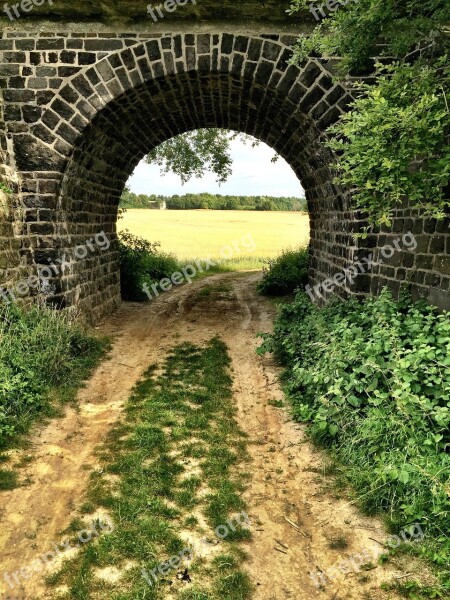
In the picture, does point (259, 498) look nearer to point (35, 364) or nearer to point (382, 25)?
point (35, 364)

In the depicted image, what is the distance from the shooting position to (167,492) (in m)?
4.12

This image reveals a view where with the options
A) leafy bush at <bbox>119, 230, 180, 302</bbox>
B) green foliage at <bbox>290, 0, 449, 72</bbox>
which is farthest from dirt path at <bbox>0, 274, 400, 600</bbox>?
leafy bush at <bbox>119, 230, 180, 302</bbox>

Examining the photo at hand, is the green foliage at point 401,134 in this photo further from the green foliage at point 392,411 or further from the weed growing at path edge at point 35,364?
the weed growing at path edge at point 35,364

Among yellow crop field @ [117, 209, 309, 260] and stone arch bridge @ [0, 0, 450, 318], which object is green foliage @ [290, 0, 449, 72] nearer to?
stone arch bridge @ [0, 0, 450, 318]

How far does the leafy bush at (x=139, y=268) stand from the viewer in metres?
12.1

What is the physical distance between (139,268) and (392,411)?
10005mm

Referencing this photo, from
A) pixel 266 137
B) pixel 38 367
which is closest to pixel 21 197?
pixel 38 367

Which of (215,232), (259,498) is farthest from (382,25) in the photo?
(215,232)

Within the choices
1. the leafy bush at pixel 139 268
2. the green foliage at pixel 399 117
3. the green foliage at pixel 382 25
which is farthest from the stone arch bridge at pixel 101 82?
the leafy bush at pixel 139 268

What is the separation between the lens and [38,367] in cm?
602

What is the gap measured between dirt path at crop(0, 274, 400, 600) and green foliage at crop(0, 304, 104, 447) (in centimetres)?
27

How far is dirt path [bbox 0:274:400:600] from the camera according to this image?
3.28m

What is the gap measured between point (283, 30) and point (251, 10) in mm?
547

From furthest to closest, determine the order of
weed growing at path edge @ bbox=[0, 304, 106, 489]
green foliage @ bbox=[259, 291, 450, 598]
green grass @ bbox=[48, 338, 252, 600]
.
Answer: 1. weed growing at path edge @ bbox=[0, 304, 106, 489]
2. green foliage @ bbox=[259, 291, 450, 598]
3. green grass @ bbox=[48, 338, 252, 600]
